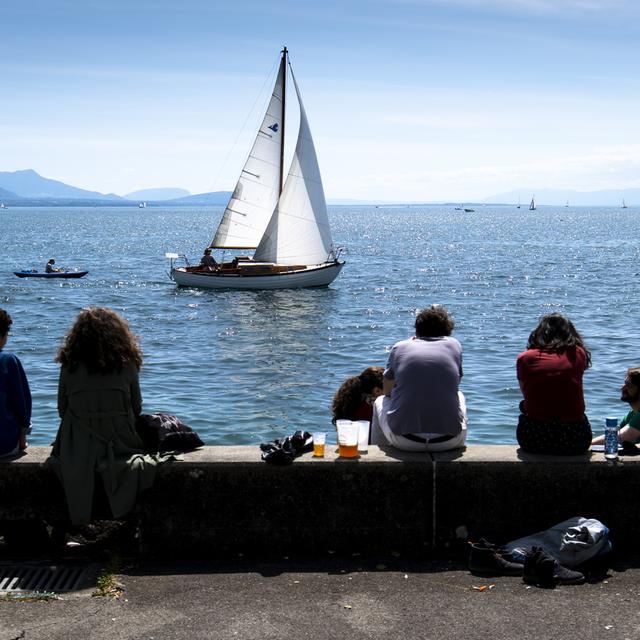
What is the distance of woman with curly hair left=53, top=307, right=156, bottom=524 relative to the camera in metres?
5.97

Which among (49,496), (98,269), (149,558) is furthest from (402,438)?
(98,269)

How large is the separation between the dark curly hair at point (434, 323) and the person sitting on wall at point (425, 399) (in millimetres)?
88

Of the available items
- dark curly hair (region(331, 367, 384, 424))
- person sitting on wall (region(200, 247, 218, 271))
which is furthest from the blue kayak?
dark curly hair (region(331, 367, 384, 424))

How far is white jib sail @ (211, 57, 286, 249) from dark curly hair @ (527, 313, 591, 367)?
124 feet

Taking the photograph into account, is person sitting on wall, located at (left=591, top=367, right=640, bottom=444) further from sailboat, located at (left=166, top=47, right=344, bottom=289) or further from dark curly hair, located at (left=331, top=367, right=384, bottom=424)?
sailboat, located at (left=166, top=47, right=344, bottom=289)

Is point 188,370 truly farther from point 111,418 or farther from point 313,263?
point 313,263

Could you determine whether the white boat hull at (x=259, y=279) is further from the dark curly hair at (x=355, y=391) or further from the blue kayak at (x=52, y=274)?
the dark curly hair at (x=355, y=391)

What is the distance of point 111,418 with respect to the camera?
6.01 meters

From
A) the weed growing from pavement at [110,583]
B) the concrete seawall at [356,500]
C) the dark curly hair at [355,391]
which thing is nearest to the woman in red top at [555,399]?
the concrete seawall at [356,500]

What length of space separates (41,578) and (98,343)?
138 cm

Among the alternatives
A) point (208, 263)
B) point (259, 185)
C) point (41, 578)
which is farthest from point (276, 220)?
point (41, 578)

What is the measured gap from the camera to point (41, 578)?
5.70 meters

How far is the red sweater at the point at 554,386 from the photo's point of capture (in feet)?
20.6

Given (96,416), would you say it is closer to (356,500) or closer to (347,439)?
(347,439)
